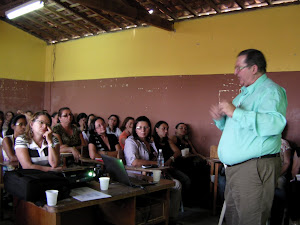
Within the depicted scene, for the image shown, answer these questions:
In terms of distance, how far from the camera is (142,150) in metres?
4.13

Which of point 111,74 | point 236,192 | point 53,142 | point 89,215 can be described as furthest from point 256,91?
point 111,74

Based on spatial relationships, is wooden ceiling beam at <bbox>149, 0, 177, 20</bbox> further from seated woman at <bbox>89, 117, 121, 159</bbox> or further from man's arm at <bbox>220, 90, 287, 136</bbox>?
man's arm at <bbox>220, 90, 287, 136</bbox>

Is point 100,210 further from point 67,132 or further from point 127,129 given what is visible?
point 127,129

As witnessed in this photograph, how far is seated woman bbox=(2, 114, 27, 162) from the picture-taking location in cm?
382

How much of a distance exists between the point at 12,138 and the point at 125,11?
2797 mm

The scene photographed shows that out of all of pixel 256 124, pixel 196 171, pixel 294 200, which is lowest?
pixel 294 200

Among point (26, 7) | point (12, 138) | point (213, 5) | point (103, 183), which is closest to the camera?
point (103, 183)

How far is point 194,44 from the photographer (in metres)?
5.85

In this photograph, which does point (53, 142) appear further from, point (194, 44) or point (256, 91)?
point (194, 44)

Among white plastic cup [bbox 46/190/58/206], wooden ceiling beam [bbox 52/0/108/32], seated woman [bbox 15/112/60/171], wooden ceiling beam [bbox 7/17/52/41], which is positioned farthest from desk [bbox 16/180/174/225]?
wooden ceiling beam [bbox 7/17/52/41]

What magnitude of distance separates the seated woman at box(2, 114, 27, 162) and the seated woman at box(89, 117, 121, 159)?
967 millimetres

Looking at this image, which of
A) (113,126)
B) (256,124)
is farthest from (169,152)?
(256,124)

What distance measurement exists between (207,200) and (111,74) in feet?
11.8

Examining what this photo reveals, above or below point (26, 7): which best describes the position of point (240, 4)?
below
